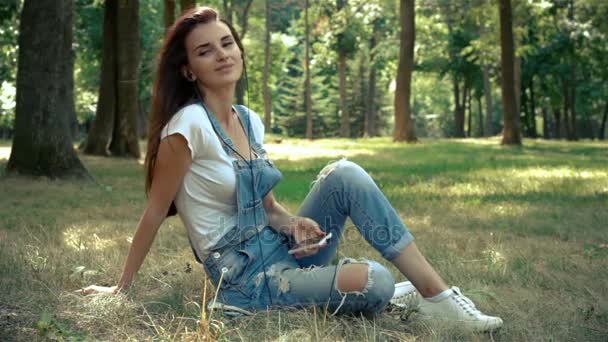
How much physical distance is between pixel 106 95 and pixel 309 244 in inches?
580

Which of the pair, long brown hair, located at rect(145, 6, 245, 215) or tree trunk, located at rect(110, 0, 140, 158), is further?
tree trunk, located at rect(110, 0, 140, 158)

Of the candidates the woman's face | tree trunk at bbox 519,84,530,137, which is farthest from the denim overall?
tree trunk at bbox 519,84,530,137

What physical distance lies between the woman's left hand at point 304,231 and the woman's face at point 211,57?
0.76 m

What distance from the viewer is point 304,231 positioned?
4.05m

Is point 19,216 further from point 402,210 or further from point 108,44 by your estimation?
point 108,44

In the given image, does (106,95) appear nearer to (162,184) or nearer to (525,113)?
(162,184)

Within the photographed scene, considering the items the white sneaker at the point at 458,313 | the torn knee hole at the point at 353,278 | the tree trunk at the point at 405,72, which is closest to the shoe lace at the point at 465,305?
the white sneaker at the point at 458,313

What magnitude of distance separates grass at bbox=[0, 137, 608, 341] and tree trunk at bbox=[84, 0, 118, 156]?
6.48 m

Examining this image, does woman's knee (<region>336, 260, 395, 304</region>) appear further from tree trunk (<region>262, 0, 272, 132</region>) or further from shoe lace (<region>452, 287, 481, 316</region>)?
tree trunk (<region>262, 0, 272, 132</region>)

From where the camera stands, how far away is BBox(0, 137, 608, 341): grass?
3.80 meters

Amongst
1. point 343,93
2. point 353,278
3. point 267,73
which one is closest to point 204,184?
point 353,278

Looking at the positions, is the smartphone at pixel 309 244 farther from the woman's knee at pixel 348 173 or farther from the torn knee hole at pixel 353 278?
the woman's knee at pixel 348 173

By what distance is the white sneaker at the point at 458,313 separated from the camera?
387 cm

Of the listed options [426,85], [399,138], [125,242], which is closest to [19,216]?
[125,242]
